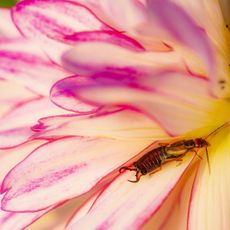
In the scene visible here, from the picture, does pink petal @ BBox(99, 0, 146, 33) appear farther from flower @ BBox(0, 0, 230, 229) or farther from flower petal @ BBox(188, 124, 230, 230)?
flower petal @ BBox(188, 124, 230, 230)

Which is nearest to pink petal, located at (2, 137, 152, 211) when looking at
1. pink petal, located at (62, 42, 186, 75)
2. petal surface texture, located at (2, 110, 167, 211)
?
petal surface texture, located at (2, 110, 167, 211)

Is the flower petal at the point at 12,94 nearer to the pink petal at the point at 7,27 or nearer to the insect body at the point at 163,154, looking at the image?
the pink petal at the point at 7,27

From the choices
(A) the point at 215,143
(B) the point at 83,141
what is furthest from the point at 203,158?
(B) the point at 83,141

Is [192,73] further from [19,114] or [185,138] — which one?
[19,114]

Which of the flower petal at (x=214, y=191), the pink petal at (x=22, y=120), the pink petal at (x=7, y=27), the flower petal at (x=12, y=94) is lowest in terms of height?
the flower petal at (x=214, y=191)

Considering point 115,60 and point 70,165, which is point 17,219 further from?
point 115,60

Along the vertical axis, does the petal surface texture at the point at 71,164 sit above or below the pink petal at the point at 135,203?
above

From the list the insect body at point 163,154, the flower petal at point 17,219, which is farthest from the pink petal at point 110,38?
the flower petal at point 17,219

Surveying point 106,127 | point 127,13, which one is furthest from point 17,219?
point 127,13
